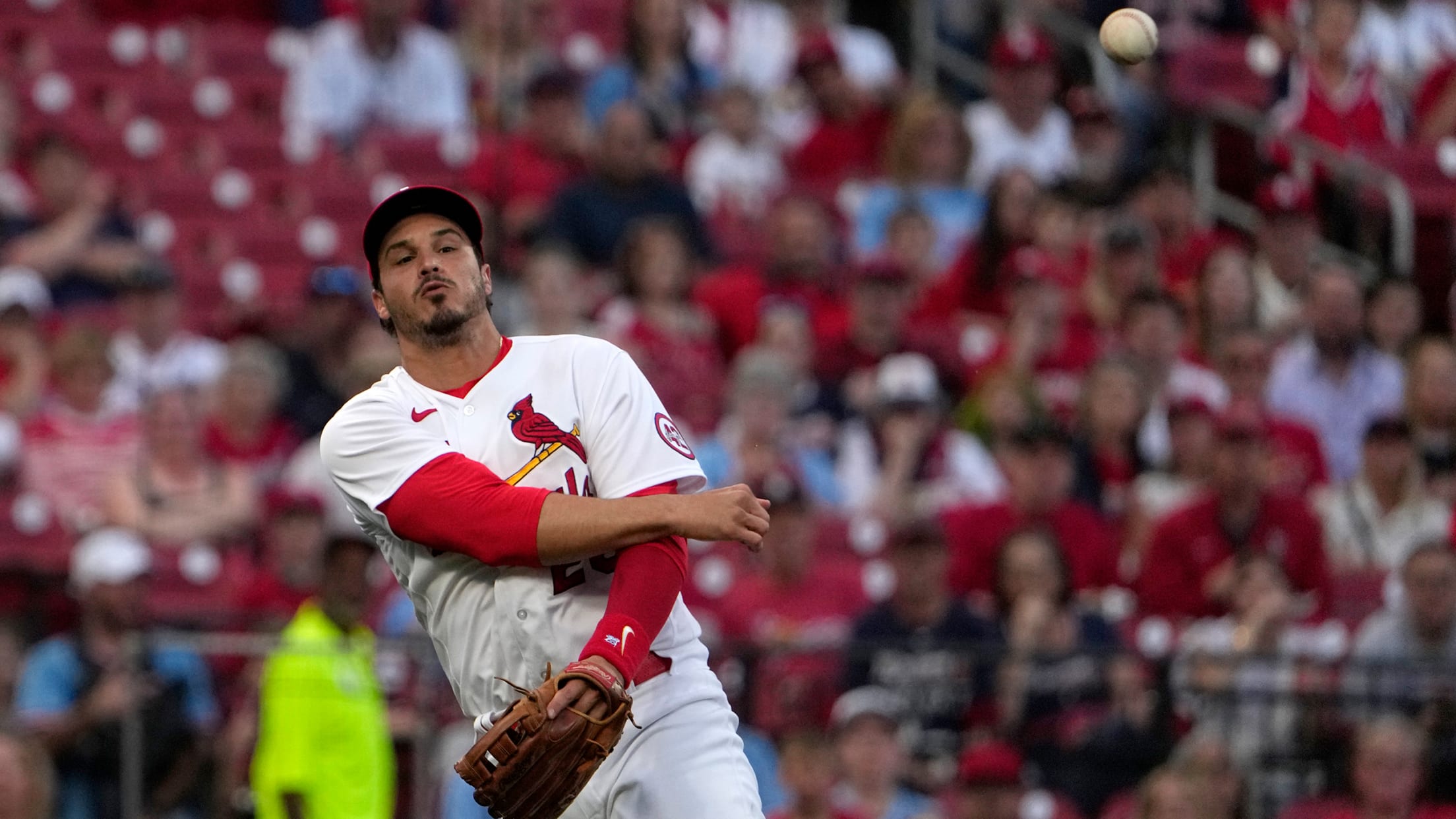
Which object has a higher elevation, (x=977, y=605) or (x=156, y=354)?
(x=156, y=354)

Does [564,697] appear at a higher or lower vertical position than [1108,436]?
lower

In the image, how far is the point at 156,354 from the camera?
383 inches

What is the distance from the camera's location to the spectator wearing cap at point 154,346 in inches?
378

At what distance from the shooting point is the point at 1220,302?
10.5 m

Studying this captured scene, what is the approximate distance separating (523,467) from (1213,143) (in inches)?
349

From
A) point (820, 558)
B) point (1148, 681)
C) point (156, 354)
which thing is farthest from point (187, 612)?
point (1148, 681)

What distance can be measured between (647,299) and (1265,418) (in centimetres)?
289

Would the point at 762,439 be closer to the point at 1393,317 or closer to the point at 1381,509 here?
the point at 1381,509

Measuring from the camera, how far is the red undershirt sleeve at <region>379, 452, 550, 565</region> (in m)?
3.94

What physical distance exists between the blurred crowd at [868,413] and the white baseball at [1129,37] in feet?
8.30

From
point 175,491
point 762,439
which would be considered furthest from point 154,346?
point 762,439

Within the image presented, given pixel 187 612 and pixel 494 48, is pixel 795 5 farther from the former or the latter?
pixel 187 612

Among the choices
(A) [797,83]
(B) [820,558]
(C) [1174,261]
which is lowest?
(B) [820,558]

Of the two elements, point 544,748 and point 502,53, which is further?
point 502,53
